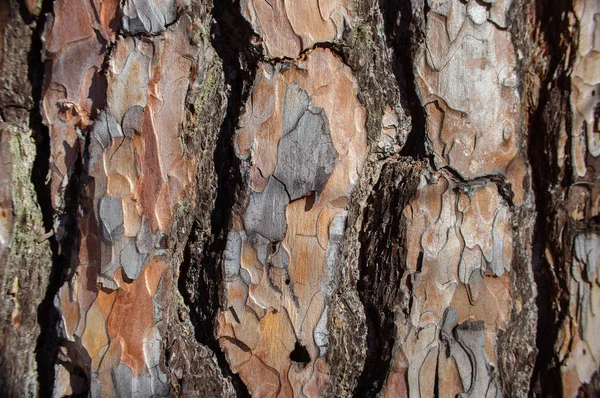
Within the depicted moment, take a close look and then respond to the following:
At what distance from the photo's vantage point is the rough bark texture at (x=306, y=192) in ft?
2.50

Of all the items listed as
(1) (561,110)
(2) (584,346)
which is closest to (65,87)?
(1) (561,110)

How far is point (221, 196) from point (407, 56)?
1.21 ft

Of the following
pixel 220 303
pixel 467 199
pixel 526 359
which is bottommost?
pixel 526 359

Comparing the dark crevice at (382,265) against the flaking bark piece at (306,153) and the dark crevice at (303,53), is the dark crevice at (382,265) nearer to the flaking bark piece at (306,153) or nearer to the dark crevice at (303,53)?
the flaking bark piece at (306,153)

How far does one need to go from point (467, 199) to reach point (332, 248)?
223 mm

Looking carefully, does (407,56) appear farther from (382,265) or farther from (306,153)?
(382,265)

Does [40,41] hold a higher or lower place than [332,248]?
higher

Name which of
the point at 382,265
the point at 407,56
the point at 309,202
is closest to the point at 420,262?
the point at 382,265

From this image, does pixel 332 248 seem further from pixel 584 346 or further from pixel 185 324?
pixel 584 346

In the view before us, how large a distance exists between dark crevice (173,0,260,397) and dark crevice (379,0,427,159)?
23cm

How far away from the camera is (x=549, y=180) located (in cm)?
78

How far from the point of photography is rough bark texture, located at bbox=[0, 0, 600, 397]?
762mm

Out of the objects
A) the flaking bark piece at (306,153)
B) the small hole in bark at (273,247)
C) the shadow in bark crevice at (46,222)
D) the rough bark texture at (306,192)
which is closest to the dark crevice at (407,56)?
the rough bark texture at (306,192)

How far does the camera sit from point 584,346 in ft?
2.54
